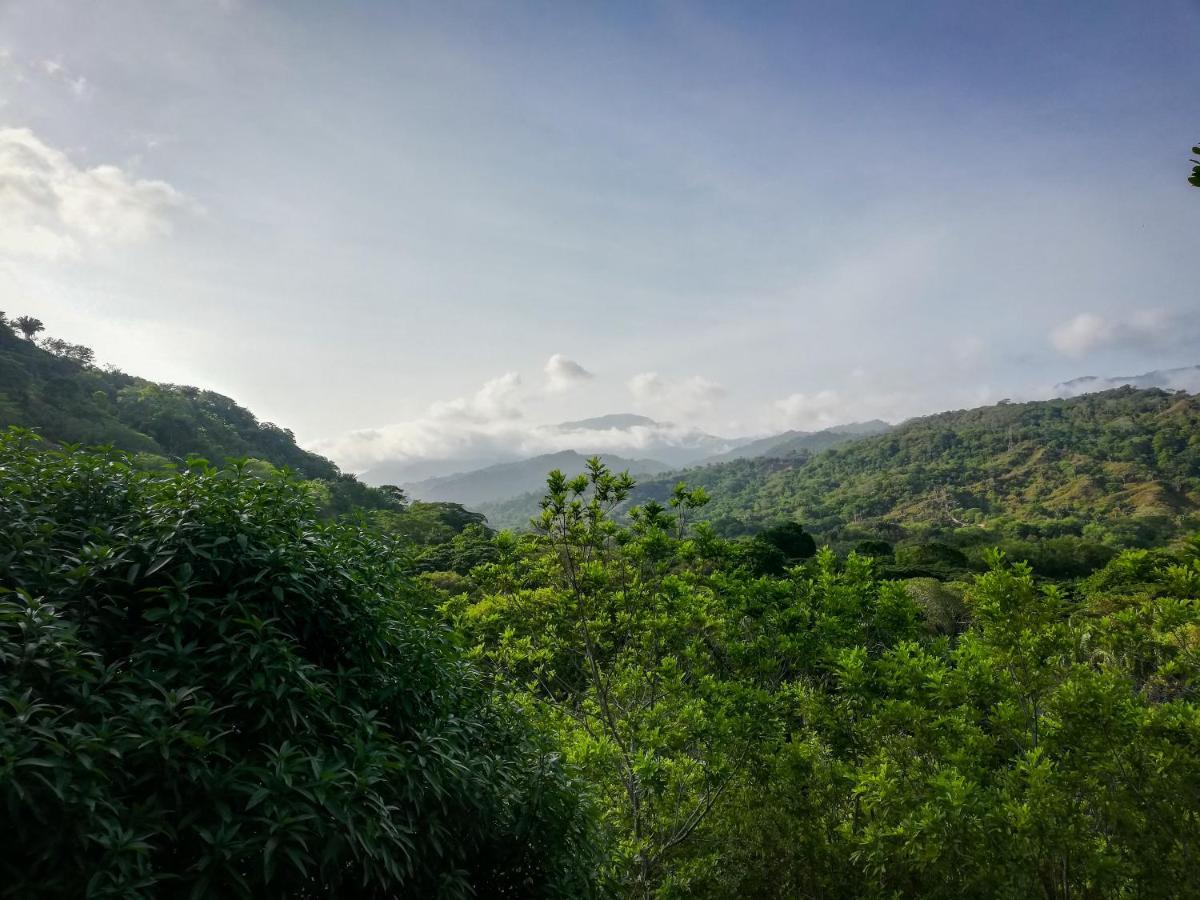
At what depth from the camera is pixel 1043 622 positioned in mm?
4914

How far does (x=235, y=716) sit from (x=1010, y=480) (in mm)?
135323

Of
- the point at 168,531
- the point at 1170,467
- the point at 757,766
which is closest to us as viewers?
the point at 168,531

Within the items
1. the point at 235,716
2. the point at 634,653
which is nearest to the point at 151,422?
the point at 634,653

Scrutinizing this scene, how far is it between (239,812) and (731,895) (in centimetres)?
488

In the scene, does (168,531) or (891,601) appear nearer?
(168,531)

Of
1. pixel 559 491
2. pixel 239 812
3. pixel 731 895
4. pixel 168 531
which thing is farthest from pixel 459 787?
pixel 731 895

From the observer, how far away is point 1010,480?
114 m

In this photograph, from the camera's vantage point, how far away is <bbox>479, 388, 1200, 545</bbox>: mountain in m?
81.1

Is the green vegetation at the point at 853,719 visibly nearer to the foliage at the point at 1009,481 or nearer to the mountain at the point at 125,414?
the mountain at the point at 125,414

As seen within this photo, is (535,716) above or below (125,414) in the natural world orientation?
below

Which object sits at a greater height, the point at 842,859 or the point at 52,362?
the point at 52,362

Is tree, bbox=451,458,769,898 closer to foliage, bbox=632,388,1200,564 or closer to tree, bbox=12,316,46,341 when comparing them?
foliage, bbox=632,388,1200,564

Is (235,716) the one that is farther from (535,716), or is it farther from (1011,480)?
(1011,480)

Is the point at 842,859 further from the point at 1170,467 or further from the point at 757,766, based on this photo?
the point at 1170,467
